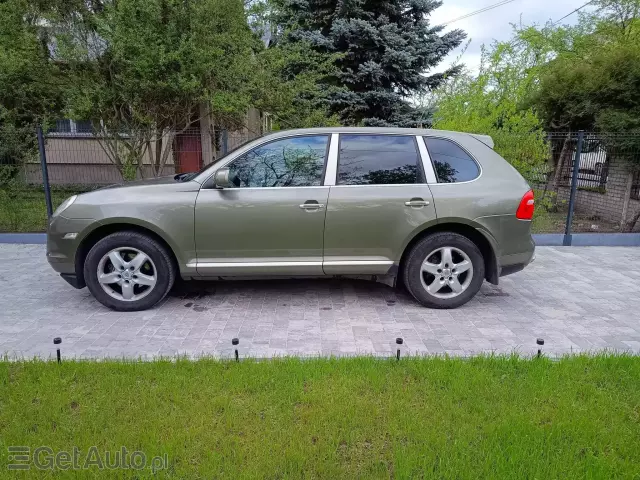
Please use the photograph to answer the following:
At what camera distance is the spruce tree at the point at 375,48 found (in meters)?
11.0

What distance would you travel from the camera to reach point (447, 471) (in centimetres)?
230

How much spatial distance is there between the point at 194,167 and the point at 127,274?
4.19 metres

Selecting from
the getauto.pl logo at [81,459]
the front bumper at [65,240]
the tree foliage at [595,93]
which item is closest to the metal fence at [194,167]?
the tree foliage at [595,93]

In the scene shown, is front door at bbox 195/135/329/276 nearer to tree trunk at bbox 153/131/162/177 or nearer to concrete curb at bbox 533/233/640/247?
tree trunk at bbox 153/131/162/177

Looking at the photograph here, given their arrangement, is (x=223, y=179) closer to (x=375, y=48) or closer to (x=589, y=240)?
(x=589, y=240)

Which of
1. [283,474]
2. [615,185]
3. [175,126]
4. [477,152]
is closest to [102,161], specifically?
[175,126]

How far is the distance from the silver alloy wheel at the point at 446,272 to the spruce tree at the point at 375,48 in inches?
276

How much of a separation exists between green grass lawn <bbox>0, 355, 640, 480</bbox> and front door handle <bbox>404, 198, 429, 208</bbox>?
5.04ft

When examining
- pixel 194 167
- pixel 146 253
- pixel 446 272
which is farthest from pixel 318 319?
pixel 194 167

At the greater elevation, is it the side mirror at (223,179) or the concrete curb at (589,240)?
the side mirror at (223,179)

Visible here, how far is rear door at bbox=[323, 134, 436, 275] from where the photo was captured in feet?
14.1

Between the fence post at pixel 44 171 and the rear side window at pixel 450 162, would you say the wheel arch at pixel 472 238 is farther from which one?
the fence post at pixel 44 171

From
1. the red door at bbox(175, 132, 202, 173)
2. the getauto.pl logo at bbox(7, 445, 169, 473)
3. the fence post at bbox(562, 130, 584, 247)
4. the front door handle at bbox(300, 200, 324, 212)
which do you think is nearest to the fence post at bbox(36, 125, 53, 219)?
the red door at bbox(175, 132, 202, 173)

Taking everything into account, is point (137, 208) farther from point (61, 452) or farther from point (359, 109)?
point (359, 109)
